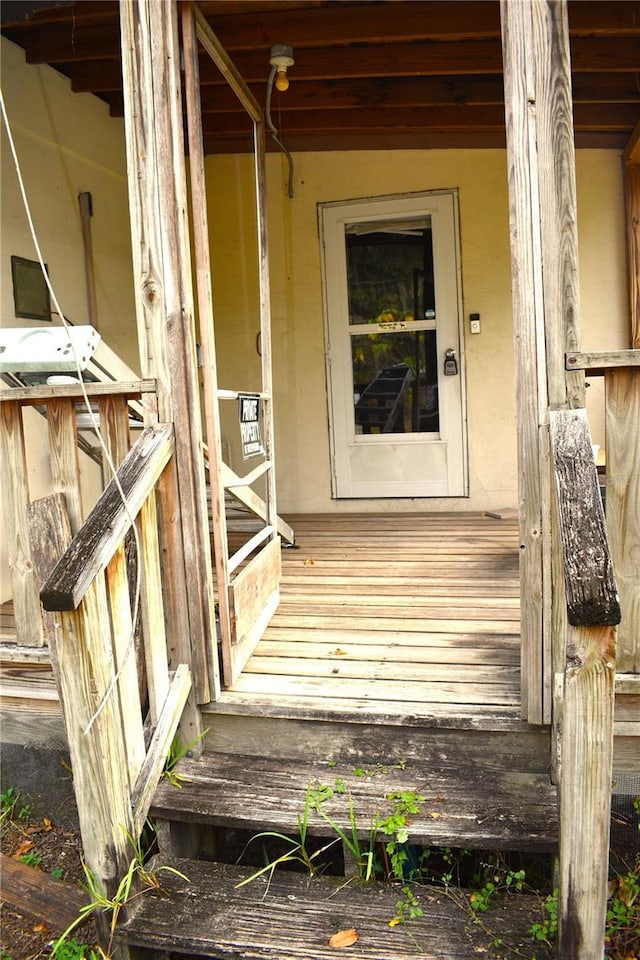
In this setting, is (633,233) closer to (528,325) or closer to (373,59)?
(373,59)

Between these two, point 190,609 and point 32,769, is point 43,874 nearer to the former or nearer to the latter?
point 32,769

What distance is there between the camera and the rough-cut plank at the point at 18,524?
2346mm

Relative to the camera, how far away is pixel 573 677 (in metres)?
1.54

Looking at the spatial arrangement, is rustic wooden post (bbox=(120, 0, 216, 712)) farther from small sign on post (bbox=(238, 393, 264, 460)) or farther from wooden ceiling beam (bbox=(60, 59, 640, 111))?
wooden ceiling beam (bbox=(60, 59, 640, 111))

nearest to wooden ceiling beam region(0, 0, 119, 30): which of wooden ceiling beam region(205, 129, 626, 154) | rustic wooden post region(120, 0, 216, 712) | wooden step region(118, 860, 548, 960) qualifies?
rustic wooden post region(120, 0, 216, 712)

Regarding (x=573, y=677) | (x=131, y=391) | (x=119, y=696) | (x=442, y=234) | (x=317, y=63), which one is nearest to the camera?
(x=573, y=677)

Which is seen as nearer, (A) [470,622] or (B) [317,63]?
(A) [470,622]

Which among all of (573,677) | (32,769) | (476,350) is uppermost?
(476,350)

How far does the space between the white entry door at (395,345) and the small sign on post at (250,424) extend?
7.17 feet

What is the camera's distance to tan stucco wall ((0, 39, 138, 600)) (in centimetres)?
374

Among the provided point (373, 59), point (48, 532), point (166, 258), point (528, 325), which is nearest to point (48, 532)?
point (48, 532)

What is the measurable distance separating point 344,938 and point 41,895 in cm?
114

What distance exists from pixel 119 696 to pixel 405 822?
2.87 feet

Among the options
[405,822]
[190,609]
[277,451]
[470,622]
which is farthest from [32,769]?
[277,451]
